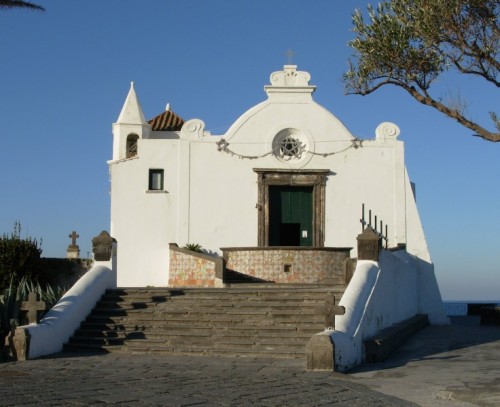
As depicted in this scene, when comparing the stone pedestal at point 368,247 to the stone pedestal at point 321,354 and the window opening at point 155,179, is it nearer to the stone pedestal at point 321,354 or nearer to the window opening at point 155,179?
the stone pedestal at point 321,354

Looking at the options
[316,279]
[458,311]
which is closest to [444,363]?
[316,279]

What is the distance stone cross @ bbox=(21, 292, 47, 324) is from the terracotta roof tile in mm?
17042

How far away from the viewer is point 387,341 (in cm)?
1505

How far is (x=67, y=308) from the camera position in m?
15.8

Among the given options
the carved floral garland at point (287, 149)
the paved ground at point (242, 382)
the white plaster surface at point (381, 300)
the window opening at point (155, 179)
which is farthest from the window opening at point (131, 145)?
the paved ground at point (242, 382)

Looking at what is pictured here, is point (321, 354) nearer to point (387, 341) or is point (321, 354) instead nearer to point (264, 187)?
point (387, 341)

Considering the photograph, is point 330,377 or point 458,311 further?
point 458,311

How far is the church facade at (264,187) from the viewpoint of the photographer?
1000 inches

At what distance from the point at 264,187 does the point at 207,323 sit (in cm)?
1028

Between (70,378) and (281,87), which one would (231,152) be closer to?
(281,87)

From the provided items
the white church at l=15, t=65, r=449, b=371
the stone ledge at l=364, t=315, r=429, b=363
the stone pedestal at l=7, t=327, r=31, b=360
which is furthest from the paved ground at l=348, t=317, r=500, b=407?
the white church at l=15, t=65, r=449, b=371

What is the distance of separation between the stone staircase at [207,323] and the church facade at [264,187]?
25.3 feet

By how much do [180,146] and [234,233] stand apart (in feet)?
11.2

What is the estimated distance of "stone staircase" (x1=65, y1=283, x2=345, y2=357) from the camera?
14.7m
